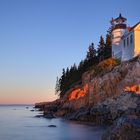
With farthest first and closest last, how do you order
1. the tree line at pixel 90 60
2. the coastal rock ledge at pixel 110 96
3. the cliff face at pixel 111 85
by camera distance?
the tree line at pixel 90 60 < the cliff face at pixel 111 85 < the coastal rock ledge at pixel 110 96

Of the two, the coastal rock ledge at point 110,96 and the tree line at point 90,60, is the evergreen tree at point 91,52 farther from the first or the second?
the coastal rock ledge at point 110,96

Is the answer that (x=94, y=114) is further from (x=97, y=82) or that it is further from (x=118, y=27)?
(x=118, y=27)

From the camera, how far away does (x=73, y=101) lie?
55594 millimetres

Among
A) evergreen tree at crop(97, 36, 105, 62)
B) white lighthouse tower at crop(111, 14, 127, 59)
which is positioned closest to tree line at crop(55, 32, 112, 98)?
evergreen tree at crop(97, 36, 105, 62)

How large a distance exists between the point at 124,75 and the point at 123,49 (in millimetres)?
8638

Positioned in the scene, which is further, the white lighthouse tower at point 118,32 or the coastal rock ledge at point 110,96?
the white lighthouse tower at point 118,32

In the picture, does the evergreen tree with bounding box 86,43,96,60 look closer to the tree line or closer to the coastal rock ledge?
the tree line

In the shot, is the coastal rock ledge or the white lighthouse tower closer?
the coastal rock ledge

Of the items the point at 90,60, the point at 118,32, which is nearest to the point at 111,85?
the point at 118,32

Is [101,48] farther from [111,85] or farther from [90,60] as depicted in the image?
[111,85]

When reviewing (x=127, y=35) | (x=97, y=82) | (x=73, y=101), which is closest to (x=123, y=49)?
(x=127, y=35)

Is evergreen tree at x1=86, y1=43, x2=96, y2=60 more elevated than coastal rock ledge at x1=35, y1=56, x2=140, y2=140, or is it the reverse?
evergreen tree at x1=86, y1=43, x2=96, y2=60

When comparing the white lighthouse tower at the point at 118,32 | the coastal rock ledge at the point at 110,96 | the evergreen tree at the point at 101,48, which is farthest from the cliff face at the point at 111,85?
the evergreen tree at the point at 101,48

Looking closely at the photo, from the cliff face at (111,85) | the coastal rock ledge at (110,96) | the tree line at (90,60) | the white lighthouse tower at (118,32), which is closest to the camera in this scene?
the coastal rock ledge at (110,96)
